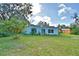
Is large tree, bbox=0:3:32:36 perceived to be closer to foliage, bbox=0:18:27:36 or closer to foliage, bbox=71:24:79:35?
foliage, bbox=0:18:27:36

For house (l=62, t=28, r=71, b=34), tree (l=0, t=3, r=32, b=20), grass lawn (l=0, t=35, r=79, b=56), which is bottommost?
grass lawn (l=0, t=35, r=79, b=56)

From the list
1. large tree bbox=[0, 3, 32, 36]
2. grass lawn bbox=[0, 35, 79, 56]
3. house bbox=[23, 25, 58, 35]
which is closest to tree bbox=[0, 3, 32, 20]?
large tree bbox=[0, 3, 32, 36]

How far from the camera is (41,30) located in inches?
124

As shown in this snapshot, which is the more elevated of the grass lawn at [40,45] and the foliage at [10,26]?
the foliage at [10,26]

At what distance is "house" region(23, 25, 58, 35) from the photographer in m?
3.13

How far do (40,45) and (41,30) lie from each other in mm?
172

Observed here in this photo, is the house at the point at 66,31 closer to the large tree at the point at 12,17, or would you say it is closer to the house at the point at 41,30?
the house at the point at 41,30

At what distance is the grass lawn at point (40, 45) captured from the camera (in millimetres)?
3104

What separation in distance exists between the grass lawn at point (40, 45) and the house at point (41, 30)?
5 centimetres

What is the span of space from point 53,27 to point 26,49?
0.39m

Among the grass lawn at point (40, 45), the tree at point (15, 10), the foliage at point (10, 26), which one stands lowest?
the grass lawn at point (40, 45)

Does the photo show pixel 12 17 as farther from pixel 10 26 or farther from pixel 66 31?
pixel 66 31

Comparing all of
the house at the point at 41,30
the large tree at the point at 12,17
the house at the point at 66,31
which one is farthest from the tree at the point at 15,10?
the house at the point at 66,31

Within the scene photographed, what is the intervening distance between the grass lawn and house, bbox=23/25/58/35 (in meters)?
0.05
